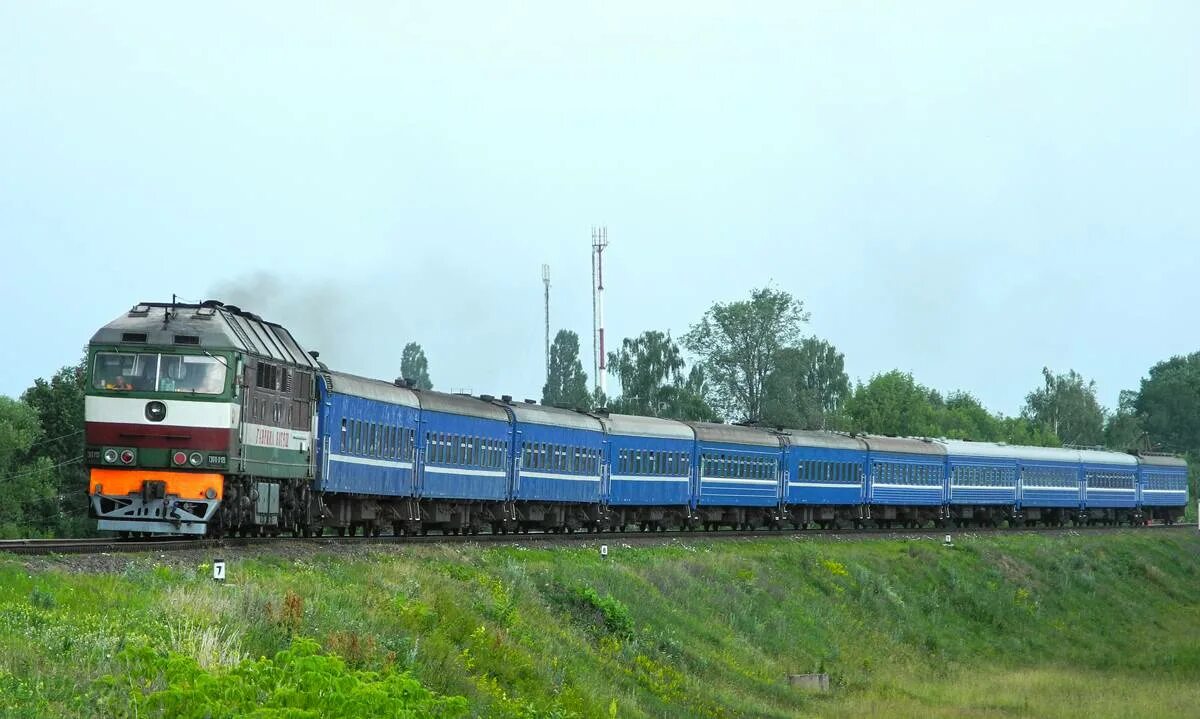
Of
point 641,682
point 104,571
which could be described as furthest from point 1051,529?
point 104,571

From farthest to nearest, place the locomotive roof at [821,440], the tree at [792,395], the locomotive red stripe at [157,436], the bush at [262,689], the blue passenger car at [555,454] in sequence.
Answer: the tree at [792,395] → the locomotive roof at [821,440] → the blue passenger car at [555,454] → the locomotive red stripe at [157,436] → the bush at [262,689]

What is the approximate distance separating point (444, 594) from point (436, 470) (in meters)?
16.0

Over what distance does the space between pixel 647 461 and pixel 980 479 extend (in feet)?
90.4

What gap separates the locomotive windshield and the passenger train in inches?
0.9

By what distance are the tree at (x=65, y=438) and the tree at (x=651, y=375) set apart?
→ 43.0m

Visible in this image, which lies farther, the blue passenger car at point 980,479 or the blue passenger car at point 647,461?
the blue passenger car at point 980,479

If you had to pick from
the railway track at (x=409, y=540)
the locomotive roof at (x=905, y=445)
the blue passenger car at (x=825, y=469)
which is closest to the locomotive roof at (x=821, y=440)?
the blue passenger car at (x=825, y=469)

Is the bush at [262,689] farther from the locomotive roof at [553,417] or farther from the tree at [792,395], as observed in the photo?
the tree at [792,395]

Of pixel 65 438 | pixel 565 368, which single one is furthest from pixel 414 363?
pixel 65 438

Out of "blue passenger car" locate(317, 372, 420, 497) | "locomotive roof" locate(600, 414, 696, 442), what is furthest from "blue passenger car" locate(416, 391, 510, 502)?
"locomotive roof" locate(600, 414, 696, 442)

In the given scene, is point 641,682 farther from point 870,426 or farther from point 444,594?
point 870,426

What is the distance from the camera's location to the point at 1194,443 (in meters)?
175

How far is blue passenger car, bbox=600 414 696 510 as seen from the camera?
167ft

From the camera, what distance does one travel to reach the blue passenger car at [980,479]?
7375 centimetres
